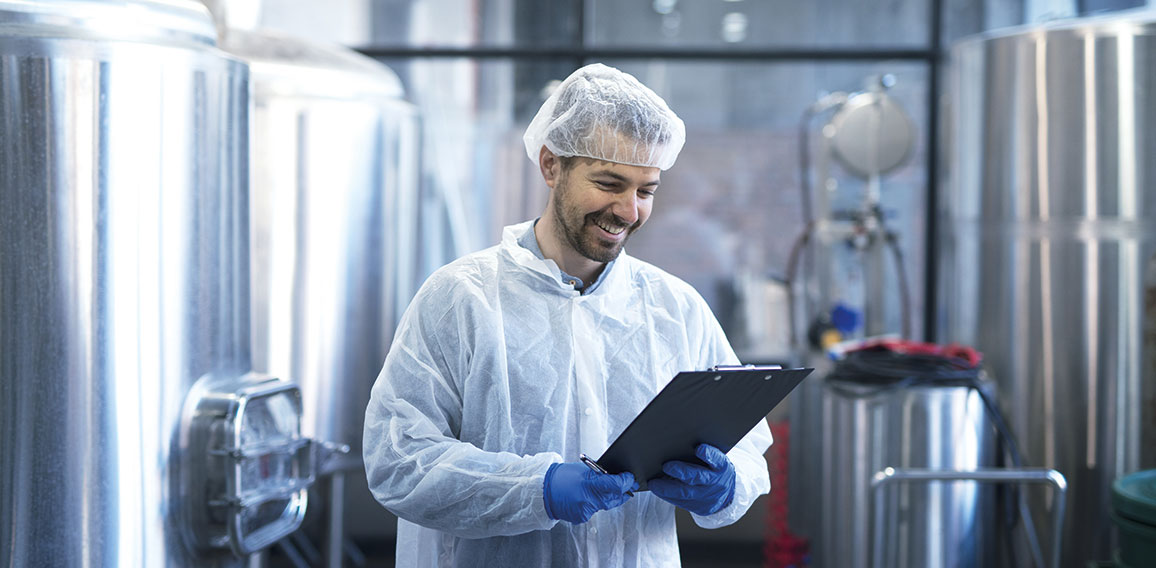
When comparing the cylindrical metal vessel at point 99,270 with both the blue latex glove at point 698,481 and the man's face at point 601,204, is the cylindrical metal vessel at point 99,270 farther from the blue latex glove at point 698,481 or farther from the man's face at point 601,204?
the blue latex glove at point 698,481

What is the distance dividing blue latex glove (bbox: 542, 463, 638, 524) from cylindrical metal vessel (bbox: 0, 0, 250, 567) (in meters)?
0.72

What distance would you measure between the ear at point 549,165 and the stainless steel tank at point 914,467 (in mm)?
1360

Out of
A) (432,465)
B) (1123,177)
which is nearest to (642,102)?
(432,465)

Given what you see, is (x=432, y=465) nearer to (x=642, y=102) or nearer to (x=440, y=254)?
(x=642, y=102)

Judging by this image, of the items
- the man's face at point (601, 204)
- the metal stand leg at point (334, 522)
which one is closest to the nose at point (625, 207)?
the man's face at point (601, 204)

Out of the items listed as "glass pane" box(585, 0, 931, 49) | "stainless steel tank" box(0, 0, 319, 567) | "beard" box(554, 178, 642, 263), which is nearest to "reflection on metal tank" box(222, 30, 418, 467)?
"stainless steel tank" box(0, 0, 319, 567)

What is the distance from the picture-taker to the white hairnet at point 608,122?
1.42m

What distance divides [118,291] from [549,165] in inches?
26.9

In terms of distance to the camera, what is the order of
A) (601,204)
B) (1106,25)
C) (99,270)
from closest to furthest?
(601,204), (99,270), (1106,25)

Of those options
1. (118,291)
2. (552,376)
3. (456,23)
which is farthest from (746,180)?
(118,291)

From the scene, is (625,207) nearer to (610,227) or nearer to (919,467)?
(610,227)

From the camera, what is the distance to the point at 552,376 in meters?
1.43

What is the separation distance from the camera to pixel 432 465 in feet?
4.35

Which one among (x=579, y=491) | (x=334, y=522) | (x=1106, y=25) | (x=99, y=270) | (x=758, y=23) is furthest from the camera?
(x=758, y=23)
